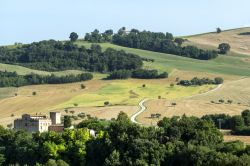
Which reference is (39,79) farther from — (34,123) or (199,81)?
(34,123)

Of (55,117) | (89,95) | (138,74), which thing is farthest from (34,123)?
(138,74)

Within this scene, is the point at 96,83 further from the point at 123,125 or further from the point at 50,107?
the point at 123,125

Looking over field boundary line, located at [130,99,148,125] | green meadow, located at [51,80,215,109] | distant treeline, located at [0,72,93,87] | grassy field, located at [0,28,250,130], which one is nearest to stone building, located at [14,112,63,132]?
grassy field, located at [0,28,250,130]

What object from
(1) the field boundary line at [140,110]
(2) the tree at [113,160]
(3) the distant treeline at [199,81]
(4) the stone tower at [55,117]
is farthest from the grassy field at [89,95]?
(2) the tree at [113,160]

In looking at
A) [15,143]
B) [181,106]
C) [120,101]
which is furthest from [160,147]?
[120,101]

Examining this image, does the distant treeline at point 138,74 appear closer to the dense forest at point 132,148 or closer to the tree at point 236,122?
the tree at point 236,122

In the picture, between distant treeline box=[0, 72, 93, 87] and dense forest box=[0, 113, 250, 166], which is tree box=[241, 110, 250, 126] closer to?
dense forest box=[0, 113, 250, 166]

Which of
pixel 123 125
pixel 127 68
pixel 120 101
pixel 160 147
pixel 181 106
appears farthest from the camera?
pixel 127 68
